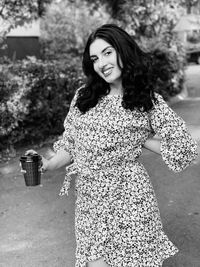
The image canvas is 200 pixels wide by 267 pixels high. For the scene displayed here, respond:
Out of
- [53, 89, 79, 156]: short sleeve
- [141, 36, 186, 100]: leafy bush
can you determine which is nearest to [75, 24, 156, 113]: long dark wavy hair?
[53, 89, 79, 156]: short sleeve

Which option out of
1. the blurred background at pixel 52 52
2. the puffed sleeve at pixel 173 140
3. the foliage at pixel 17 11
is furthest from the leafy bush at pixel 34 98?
the puffed sleeve at pixel 173 140

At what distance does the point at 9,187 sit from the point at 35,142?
1942mm

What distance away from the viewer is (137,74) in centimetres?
248

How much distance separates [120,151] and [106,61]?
1.58 feet

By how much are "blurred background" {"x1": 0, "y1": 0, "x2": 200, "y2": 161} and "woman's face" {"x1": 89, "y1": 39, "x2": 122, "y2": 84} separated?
4.37 meters

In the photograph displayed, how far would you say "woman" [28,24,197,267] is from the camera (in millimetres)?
2475

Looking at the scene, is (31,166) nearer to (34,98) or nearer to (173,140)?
(173,140)

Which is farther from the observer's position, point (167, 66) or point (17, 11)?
point (167, 66)

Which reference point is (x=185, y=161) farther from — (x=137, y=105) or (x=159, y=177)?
(x=159, y=177)

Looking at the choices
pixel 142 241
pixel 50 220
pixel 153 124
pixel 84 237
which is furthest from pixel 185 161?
pixel 50 220

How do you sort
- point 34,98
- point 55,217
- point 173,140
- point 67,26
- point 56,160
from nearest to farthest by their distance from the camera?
1. point 173,140
2. point 56,160
3. point 55,217
4. point 34,98
5. point 67,26

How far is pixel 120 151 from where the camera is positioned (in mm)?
2512

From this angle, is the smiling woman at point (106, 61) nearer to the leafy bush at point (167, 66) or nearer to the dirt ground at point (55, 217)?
the dirt ground at point (55, 217)

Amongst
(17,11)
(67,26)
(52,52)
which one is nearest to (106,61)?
(17,11)
